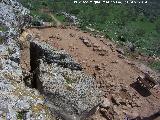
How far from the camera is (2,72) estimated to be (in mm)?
16266

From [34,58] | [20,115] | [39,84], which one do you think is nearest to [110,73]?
[34,58]

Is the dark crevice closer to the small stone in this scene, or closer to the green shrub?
the small stone

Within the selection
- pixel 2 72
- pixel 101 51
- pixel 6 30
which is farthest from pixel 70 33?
pixel 2 72

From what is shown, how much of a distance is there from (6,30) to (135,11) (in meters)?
48.2

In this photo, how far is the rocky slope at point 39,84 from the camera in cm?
1461

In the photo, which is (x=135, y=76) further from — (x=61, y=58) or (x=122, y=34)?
(x=122, y=34)

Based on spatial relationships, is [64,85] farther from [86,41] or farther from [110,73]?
[86,41]

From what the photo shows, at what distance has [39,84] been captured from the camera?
19047 millimetres

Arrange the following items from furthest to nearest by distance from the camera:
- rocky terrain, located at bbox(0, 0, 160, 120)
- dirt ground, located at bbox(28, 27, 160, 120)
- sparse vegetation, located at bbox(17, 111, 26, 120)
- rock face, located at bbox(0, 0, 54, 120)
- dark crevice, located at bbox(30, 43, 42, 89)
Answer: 1. dirt ground, located at bbox(28, 27, 160, 120)
2. dark crevice, located at bbox(30, 43, 42, 89)
3. rocky terrain, located at bbox(0, 0, 160, 120)
4. rock face, located at bbox(0, 0, 54, 120)
5. sparse vegetation, located at bbox(17, 111, 26, 120)

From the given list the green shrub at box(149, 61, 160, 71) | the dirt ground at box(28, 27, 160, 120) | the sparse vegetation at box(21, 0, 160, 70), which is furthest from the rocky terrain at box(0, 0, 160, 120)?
the sparse vegetation at box(21, 0, 160, 70)

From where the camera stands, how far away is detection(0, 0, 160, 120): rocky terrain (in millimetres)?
15445

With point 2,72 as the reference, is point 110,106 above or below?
below

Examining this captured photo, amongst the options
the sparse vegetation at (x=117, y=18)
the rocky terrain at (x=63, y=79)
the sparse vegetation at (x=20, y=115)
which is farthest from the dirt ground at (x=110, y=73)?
the sparse vegetation at (x=117, y=18)

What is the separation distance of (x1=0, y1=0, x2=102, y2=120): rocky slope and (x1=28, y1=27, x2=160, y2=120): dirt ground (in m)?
3.02
